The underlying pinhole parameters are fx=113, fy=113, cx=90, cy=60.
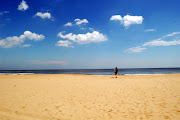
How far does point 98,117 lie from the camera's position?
5234mm

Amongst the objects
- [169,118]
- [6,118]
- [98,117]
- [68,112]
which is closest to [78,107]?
[68,112]

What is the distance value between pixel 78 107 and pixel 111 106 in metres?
1.90

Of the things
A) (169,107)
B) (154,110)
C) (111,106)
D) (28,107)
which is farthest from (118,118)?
(28,107)

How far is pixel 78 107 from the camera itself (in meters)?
6.52

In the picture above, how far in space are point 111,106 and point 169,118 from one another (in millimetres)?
2739

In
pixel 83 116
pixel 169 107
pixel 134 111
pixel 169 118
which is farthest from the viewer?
pixel 169 107

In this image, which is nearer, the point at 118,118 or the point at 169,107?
the point at 118,118

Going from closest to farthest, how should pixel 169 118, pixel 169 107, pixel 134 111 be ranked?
pixel 169 118 → pixel 134 111 → pixel 169 107

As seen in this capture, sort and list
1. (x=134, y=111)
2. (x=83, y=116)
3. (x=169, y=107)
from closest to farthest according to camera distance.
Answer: (x=83, y=116)
(x=134, y=111)
(x=169, y=107)

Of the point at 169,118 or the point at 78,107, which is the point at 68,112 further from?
the point at 169,118

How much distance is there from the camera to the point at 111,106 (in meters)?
6.53

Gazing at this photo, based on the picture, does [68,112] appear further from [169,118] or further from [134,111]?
[169,118]

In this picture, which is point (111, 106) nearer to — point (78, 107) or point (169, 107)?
point (78, 107)

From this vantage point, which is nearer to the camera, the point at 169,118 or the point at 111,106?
the point at 169,118
